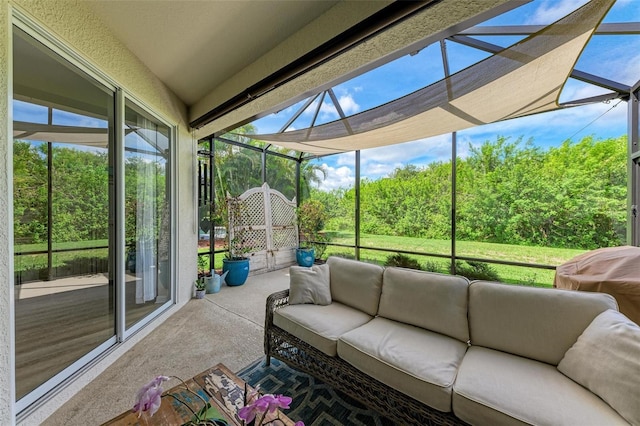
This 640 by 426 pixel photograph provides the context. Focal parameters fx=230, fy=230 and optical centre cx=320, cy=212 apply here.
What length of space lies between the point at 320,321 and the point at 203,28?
8.91 ft

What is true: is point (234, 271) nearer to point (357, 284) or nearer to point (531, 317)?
point (357, 284)

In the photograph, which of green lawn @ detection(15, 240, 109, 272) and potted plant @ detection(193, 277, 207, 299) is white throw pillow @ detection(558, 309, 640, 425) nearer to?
green lawn @ detection(15, 240, 109, 272)

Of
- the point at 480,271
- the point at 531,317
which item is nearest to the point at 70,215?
the point at 531,317

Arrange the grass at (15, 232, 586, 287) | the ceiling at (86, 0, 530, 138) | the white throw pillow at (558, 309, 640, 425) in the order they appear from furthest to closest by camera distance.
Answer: the grass at (15, 232, 586, 287), the ceiling at (86, 0, 530, 138), the white throw pillow at (558, 309, 640, 425)

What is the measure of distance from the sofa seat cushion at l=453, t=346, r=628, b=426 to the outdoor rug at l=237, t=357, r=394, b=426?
25.7 inches

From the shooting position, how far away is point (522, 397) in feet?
3.73

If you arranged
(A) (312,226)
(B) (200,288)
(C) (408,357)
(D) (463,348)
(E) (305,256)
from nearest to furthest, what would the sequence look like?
(C) (408,357)
(D) (463,348)
(B) (200,288)
(E) (305,256)
(A) (312,226)

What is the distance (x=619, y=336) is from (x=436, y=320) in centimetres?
90

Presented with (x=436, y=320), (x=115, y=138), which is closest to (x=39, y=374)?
(x=115, y=138)

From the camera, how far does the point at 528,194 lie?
12.5ft

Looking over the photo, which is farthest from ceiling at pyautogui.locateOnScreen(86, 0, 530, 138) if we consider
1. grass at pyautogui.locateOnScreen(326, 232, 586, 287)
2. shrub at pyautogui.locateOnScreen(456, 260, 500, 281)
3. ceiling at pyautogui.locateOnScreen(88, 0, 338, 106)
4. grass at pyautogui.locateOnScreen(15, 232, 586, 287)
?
shrub at pyautogui.locateOnScreen(456, 260, 500, 281)

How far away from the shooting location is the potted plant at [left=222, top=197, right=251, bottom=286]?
441 centimetres

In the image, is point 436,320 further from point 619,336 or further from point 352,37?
point 352,37

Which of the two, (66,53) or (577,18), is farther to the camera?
(66,53)
